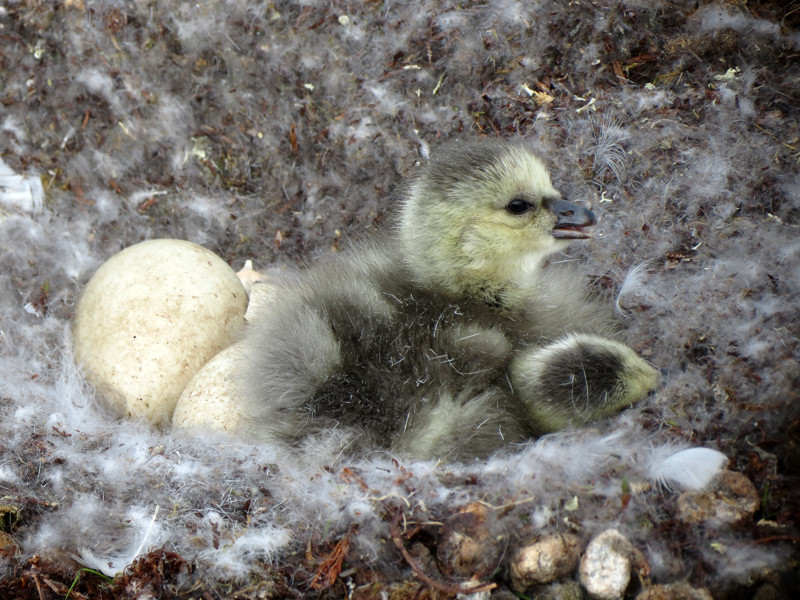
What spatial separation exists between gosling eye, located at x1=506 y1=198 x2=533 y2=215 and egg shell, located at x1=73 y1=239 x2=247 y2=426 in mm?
1117

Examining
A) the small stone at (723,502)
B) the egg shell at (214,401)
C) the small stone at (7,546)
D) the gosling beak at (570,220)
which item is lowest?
the egg shell at (214,401)

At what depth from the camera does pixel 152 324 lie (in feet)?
8.19

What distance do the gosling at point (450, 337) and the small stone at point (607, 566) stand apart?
47cm

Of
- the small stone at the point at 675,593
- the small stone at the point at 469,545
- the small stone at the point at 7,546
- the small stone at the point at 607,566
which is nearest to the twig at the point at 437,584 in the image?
the small stone at the point at 469,545

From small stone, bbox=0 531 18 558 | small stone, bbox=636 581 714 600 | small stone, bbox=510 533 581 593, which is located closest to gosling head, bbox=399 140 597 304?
small stone, bbox=510 533 581 593

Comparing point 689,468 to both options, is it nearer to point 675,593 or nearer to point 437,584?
point 675,593

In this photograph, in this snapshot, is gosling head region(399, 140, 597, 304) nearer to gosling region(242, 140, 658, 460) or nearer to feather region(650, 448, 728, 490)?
gosling region(242, 140, 658, 460)

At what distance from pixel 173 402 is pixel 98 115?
4.88 feet

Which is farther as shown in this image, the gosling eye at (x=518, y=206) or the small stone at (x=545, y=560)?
the gosling eye at (x=518, y=206)

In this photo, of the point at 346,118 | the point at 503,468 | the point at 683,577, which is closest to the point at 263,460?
the point at 503,468

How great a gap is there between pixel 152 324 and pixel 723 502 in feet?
6.17

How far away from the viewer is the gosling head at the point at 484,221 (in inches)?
89.2

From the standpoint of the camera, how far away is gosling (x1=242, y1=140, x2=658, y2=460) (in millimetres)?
2094

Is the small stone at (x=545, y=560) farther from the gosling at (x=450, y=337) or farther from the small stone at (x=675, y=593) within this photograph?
the gosling at (x=450, y=337)
